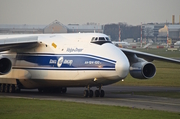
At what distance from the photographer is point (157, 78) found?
→ 37219 millimetres

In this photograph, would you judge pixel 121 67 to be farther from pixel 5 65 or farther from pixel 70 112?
pixel 5 65

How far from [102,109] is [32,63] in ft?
28.2

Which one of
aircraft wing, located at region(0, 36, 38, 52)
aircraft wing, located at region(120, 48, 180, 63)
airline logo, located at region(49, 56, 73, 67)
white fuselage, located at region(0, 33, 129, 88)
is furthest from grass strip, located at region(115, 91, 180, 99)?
aircraft wing, located at region(0, 36, 38, 52)

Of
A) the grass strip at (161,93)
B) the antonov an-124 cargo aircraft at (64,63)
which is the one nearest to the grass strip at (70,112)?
the antonov an-124 cargo aircraft at (64,63)

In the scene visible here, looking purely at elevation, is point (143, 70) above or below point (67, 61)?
below

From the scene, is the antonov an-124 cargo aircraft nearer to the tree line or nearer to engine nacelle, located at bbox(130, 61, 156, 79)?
engine nacelle, located at bbox(130, 61, 156, 79)

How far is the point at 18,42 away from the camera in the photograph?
80.5 ft

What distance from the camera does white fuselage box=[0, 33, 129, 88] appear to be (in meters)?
22.0

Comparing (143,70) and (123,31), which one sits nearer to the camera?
(143,70)

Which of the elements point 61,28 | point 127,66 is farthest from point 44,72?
point 61,28

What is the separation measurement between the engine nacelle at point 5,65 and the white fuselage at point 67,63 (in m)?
1.27

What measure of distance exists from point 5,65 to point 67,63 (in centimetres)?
352

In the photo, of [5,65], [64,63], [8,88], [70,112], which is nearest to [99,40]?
[64,63]

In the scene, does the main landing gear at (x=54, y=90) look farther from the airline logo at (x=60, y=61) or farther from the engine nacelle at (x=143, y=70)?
the engine nacelle at (x=143, y=70)
